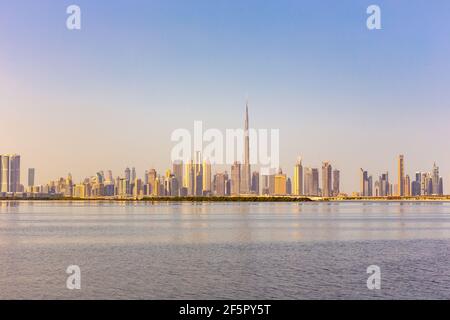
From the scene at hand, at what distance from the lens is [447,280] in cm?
4019
